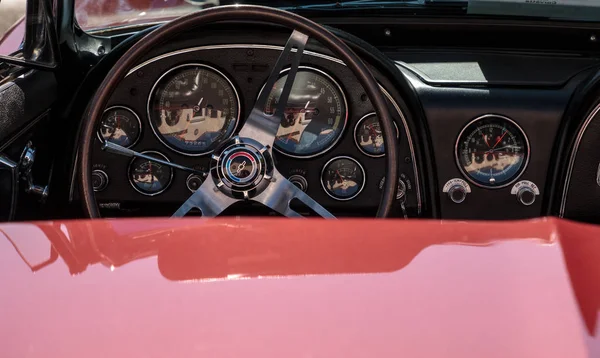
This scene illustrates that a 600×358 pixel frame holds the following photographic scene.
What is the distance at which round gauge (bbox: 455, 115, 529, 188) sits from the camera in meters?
2.50

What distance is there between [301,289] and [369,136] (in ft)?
5.41

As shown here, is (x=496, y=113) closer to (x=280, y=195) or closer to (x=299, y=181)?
(x=299, y=181)

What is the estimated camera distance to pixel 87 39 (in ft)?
8.72

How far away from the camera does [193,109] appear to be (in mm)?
2602

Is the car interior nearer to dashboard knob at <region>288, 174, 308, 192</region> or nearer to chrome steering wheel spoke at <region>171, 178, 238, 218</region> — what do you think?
dashboard knob at <region>288, 174, 308, 192</region>

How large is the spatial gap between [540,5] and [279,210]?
1.26 meters

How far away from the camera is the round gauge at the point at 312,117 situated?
2.59m

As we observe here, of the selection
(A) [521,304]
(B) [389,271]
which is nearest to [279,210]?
(B) [389,271]

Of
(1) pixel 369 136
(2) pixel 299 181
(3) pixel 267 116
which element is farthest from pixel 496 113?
(3) pixel 267 116

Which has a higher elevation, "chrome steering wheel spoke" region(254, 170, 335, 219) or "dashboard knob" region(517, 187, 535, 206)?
"chrome steering wheel spoke" region(254, 170, 335, 219)

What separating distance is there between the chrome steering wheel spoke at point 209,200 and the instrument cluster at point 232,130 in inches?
23.2

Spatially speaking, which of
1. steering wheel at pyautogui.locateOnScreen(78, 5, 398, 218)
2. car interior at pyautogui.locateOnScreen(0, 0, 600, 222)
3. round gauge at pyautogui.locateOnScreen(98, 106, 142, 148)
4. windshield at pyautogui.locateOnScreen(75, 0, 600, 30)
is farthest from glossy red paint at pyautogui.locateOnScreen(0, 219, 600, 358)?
windshield at pyautogui.locateOnScreen(75, 0, 600, 30)

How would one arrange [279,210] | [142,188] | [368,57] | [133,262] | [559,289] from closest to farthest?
[559,289] → [133,262] → [279,210] → [368,57] → [142,188]

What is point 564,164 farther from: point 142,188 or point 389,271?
point 389,271
